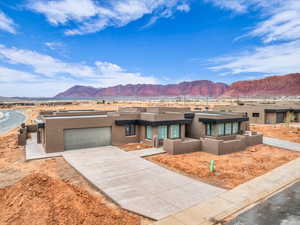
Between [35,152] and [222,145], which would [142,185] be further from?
[35,152]

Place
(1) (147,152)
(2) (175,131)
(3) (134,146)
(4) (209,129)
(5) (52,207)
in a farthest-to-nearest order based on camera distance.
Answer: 1. (4) (209,129)
2. (2) (175,131)
3. (3) (134,146)
4. (1) (147,152)
5. (5) (52,207)

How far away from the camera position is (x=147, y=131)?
832 inches

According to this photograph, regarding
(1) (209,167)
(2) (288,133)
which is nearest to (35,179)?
(1) (209,167)

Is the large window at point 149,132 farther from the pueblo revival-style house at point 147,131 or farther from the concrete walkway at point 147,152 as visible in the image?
the concrete walkway at point 147,152

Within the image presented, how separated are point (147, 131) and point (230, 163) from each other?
8.94m

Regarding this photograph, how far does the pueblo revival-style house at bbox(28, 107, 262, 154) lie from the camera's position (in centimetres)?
1766

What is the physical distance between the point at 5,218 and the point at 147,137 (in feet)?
48.5

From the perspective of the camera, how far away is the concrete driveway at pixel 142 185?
28.6 feet

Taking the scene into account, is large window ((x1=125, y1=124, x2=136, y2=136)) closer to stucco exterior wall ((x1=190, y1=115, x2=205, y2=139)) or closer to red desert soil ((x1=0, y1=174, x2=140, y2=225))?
stucco exterior wall ((x1=190, y1=115, x2=205, y2=139))

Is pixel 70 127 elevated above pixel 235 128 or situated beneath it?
elevated above

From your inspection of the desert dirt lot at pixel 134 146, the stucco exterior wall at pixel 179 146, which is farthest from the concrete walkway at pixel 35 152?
the stucco exterior wall at pixel 179 146

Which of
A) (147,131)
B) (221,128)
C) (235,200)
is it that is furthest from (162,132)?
(235,200)

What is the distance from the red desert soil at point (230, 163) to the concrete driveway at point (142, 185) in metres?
1.27

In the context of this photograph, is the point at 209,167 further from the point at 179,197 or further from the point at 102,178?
the point at 102,178
